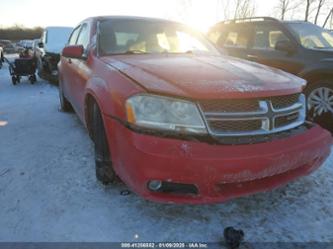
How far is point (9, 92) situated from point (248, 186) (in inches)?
327

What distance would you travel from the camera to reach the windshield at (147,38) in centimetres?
364

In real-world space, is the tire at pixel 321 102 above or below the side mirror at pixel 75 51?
below

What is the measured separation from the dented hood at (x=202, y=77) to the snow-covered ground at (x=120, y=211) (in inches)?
37.7

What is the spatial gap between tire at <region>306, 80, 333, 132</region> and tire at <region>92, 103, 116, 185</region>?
3124 millimetres

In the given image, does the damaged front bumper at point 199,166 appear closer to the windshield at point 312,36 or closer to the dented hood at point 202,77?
the dented hood at point 202,77

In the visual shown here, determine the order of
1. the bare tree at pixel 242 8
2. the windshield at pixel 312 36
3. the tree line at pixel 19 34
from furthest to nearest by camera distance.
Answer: the tree line at pixel 19 34 → the bare tree at pixel 242 8 → the windshield at pixel 312 36

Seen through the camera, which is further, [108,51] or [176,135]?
[108,51]

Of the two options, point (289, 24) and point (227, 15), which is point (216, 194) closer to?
point (289, 24)

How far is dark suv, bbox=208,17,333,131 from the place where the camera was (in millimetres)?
4902

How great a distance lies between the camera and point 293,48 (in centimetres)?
532

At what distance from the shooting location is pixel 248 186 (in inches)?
96.0

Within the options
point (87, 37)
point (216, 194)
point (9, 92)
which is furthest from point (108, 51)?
point (9, 92)

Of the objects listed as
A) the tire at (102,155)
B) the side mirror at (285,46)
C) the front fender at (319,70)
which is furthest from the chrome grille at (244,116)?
the side mirror at (285,46)

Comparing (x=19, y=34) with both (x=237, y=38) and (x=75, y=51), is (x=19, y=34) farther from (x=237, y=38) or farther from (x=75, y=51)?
(x=75, y=51)
